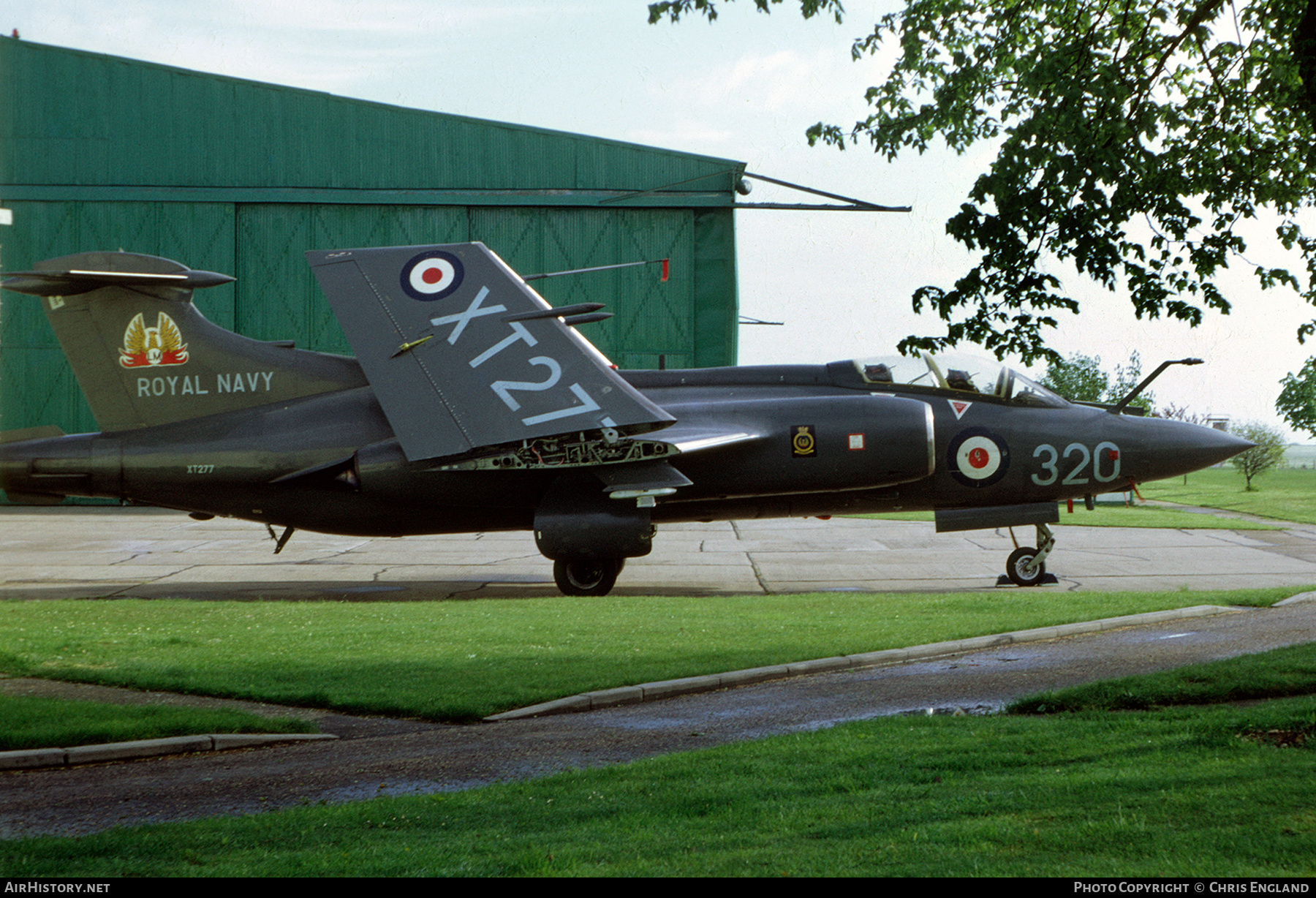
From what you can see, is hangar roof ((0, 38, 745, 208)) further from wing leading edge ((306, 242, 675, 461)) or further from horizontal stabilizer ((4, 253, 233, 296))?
wing leading edge ((306, 242, 675, 461))

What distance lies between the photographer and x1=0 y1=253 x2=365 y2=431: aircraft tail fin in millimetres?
17328

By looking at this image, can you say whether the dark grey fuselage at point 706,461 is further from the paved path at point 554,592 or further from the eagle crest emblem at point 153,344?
the paved path at point 554,592

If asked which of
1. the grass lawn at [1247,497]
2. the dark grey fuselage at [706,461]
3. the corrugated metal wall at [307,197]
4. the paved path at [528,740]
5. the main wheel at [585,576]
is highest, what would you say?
the corrugated metal wall at [307,197]

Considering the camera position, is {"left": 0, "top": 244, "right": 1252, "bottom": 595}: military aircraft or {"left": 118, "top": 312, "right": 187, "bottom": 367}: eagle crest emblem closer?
{"left": 0, "top": 244, "right": 1252, "bottom": 595}: military aircraft

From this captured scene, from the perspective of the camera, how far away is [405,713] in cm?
895

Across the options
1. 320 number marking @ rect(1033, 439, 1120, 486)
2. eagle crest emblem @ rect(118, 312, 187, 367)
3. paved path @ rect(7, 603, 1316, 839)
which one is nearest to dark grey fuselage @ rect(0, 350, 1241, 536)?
320 number marking @ rect(1033, 439, 1120, 486)

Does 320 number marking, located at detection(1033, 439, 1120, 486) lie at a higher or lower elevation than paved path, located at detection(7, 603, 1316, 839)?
higher

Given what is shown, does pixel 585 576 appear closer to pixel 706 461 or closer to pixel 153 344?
pixel 706 461

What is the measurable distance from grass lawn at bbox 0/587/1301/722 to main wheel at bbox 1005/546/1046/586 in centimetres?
197

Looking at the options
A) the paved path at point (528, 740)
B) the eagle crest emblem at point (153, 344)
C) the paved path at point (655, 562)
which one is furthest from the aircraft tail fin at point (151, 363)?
the paved path at point (528, 740)

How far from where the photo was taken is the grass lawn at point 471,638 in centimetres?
965

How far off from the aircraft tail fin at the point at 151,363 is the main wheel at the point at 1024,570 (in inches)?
420
